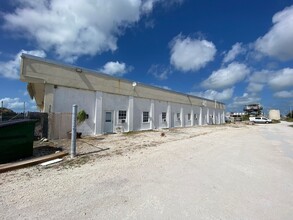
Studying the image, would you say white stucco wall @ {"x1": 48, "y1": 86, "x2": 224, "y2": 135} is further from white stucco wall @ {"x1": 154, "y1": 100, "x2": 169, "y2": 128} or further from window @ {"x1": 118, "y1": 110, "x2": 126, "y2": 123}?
window @ {"x1": 118, "y1": 110, "x2": 126, "y2": 123}

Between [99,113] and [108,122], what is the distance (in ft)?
4.98

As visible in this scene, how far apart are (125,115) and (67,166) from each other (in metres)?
12.6

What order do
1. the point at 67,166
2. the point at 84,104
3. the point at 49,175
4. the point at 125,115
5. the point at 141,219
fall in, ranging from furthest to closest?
the point at 125,115 < the point at 84,104 < the point at 67,166 < the point at 49,175 < the point at 141,219

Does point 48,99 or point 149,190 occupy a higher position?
point 48,99

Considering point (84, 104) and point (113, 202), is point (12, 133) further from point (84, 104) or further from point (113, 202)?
point (84, 104)

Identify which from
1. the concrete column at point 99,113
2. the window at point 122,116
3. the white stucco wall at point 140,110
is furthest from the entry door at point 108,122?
the white stucco wall at point 140,110

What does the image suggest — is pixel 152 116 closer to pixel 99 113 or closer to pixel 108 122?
pixel 108 122

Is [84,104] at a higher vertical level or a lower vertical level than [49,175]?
higher

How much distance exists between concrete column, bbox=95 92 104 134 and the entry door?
608 mm

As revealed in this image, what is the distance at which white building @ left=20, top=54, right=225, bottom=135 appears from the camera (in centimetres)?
1315

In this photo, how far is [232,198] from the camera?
4.09m

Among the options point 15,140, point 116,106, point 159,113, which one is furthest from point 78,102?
point 159,113

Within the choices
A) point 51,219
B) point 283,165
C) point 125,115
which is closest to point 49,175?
point 51,219

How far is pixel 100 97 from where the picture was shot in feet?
53.6
